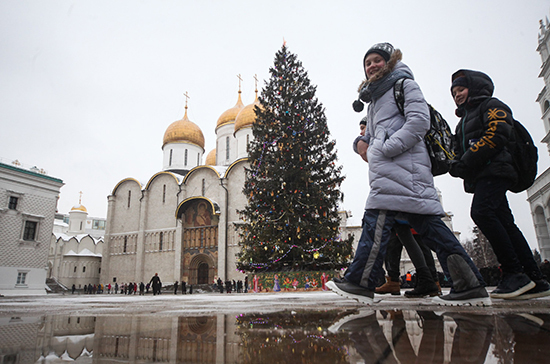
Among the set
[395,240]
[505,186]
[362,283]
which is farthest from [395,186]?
[395,240]

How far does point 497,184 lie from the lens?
251cm

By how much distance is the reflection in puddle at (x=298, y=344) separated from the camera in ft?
2.50

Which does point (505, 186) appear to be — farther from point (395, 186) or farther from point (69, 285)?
point (69, 285)

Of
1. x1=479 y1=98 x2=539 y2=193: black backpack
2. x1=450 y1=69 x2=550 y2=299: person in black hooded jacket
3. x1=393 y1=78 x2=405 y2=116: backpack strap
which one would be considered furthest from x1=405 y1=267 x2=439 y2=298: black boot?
x1=393 y1=78 x2=405 y2=116: backpack strap

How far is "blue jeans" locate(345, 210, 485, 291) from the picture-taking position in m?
1.96

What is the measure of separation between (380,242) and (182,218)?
82.1ft

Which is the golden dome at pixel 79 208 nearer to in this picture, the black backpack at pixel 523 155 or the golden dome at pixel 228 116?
the golden dome at pixel 228 116

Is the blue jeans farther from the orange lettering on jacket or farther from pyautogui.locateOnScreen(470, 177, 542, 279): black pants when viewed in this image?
the orange lettering on jacket

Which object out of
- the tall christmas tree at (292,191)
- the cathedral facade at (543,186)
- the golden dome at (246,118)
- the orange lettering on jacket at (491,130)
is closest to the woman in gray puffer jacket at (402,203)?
the orange lettering on jacket at (491,130)

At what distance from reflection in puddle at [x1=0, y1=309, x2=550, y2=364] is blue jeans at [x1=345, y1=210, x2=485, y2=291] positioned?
65 cm

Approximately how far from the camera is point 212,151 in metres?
34.8

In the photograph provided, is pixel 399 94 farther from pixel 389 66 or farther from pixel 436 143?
pixel 436 143

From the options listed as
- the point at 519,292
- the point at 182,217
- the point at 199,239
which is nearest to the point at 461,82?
the point at 519,292

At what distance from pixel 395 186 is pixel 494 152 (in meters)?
0.88
